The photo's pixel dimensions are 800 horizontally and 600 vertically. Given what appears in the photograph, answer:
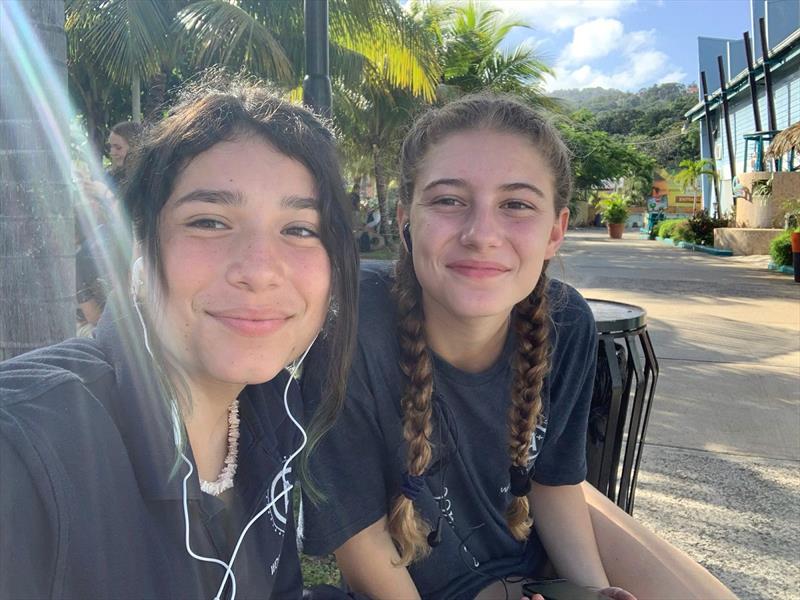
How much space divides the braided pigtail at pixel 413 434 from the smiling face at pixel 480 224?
0.15 metres

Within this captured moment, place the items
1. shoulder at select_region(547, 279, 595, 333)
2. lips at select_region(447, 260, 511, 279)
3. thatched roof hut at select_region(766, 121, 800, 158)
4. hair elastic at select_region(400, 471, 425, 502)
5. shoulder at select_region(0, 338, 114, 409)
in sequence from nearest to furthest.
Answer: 1. shoulder at select_region(0, 338, 114, 409)
2. hair elastic at select_region(400, 471, 425, 502)
3. lips at select_region(447, 260, 511, 279)
4. shoulder at select_region(547, 279, 595, 333)
5. thatched roof hut at select_region(766, 121, 800, 158)

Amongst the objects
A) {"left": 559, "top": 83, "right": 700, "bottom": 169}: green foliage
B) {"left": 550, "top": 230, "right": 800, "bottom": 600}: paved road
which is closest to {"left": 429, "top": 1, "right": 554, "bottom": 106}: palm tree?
{"left": 550, "top": 230, "right": 800, "bottom": 600}: paved road

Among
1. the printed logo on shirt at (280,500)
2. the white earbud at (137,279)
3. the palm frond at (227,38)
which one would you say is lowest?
the printed logo on shirt at (280,500)

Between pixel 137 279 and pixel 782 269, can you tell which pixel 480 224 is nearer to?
pixel 137 279

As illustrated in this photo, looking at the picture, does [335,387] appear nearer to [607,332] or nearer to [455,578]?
[455,578]

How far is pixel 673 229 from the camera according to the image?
934 inches

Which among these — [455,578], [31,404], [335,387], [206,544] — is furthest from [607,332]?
[31,404]

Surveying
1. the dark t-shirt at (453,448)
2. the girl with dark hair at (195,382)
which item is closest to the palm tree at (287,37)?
the dark t-shirt at (453,448)

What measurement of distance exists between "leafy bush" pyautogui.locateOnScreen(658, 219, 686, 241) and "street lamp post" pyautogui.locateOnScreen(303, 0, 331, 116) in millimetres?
20850

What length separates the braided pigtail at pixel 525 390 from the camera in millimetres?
1837

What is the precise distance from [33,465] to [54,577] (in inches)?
6.2

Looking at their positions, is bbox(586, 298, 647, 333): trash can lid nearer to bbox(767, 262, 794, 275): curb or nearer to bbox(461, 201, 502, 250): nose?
bbox(461, 201, 502, 250): nose

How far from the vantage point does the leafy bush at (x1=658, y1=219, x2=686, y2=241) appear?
22125 millimetres

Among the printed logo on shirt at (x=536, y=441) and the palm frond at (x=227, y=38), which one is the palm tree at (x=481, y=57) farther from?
the printed logo on shirt at (x=536, y=441)
